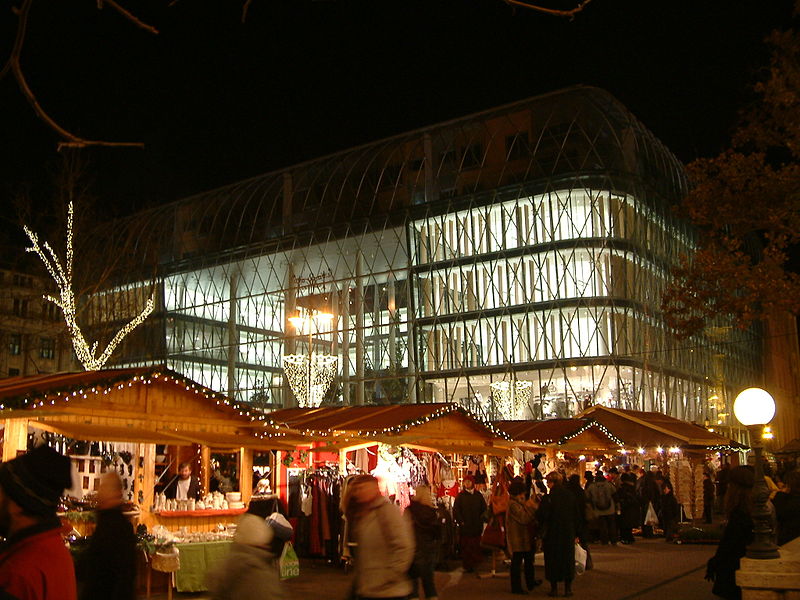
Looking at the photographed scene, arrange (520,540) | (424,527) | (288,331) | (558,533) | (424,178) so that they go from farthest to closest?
(288,331) < (424,178) < (520,540) < (558,533) < (424,527)

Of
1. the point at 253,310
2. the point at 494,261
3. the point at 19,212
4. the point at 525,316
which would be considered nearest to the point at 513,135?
the point at 494,261

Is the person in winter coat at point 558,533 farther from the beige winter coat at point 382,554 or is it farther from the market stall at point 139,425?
the beige winter coat at point 382,554

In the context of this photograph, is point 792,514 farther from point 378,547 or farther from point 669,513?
point 669,513

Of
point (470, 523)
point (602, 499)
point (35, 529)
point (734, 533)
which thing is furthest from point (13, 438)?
point (602, 499)

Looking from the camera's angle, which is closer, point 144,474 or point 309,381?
point 144,474

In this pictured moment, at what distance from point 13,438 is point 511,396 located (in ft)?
105

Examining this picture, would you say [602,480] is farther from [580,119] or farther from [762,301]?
[580,119]

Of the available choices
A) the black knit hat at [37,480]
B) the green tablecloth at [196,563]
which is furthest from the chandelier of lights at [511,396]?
the black knit hat at [37,480]

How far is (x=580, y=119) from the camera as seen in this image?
137 ft

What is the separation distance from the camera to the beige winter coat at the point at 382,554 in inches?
217

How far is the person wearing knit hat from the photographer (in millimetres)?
2801

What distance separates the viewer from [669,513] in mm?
21594

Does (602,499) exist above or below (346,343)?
below

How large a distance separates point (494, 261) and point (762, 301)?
90.6 ft
